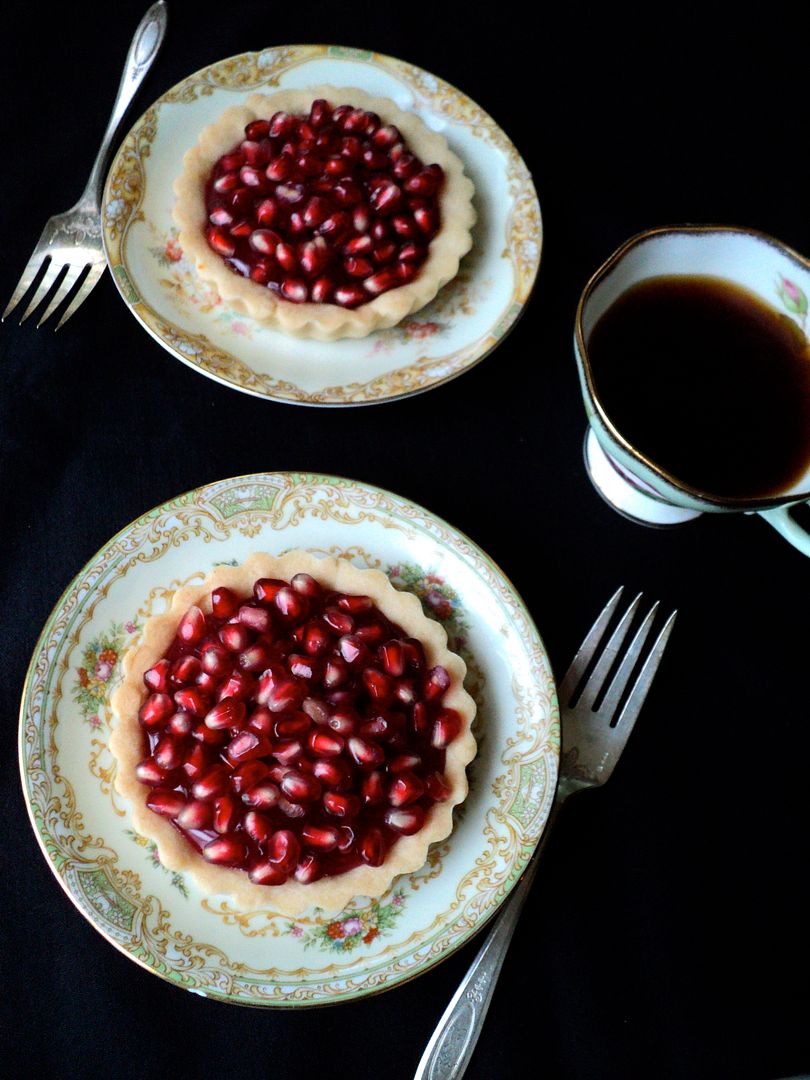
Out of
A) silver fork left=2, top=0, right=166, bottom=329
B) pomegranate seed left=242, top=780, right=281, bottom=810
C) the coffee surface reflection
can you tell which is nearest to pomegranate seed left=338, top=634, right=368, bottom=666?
pomegranate seed left=242, top=780, right=281, bottom=810

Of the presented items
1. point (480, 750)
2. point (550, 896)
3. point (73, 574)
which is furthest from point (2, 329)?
point (550, 896)

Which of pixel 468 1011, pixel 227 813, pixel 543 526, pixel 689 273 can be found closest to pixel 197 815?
pixel 227 813

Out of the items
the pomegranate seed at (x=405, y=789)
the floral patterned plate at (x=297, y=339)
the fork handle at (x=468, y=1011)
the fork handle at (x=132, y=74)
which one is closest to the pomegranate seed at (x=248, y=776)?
the pomegranate seed at (x=405, y=789)

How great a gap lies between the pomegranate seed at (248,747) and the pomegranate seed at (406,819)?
0.24 metres

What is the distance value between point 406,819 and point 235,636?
0.43 m

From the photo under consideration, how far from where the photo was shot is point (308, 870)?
1542mm

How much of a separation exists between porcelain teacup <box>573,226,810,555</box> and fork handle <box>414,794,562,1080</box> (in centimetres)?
68

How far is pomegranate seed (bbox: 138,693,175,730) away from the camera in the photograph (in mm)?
1613

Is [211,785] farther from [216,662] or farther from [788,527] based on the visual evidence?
[788,527]

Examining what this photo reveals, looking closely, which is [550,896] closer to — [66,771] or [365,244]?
[66,771]

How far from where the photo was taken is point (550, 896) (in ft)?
5.59

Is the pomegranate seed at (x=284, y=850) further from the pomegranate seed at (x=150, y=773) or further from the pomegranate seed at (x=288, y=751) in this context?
the pomegranate seed at (x=150, y=773)

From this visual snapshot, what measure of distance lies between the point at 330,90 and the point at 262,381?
696mm

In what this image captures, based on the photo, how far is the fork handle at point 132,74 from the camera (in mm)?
2027
